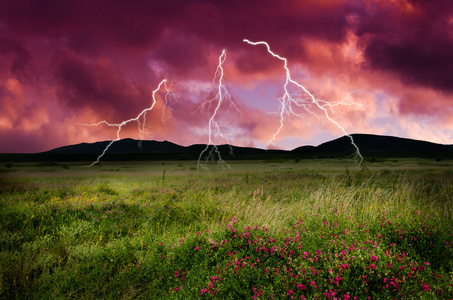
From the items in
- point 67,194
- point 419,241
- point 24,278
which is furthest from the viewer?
point 67,194

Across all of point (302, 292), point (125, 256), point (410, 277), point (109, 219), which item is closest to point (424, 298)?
point (410, 277)

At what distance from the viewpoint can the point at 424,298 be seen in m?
3.89

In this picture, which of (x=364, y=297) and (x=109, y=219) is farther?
(x=109, y=219)

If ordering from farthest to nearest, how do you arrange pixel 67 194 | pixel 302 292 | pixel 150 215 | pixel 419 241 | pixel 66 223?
pixel 67 194, pixel 150 215, pixel 66 223, pixel 419 241, pixel 302 292

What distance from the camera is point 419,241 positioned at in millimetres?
5441

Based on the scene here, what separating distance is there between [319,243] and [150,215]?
5.09m

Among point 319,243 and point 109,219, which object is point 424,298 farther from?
point 109,219

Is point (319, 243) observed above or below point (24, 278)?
above

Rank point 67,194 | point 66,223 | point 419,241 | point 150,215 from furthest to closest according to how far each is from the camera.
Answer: point 67,194 < point 150,215 < point 66,223 < point 419,241

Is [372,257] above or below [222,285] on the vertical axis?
above

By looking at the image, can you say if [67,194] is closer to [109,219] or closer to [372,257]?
[109,219]

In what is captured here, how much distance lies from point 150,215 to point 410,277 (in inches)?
260

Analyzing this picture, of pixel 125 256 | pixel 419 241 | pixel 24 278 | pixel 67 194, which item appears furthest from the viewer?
pixel 67 194

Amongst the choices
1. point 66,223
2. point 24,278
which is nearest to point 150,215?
point 66,223
